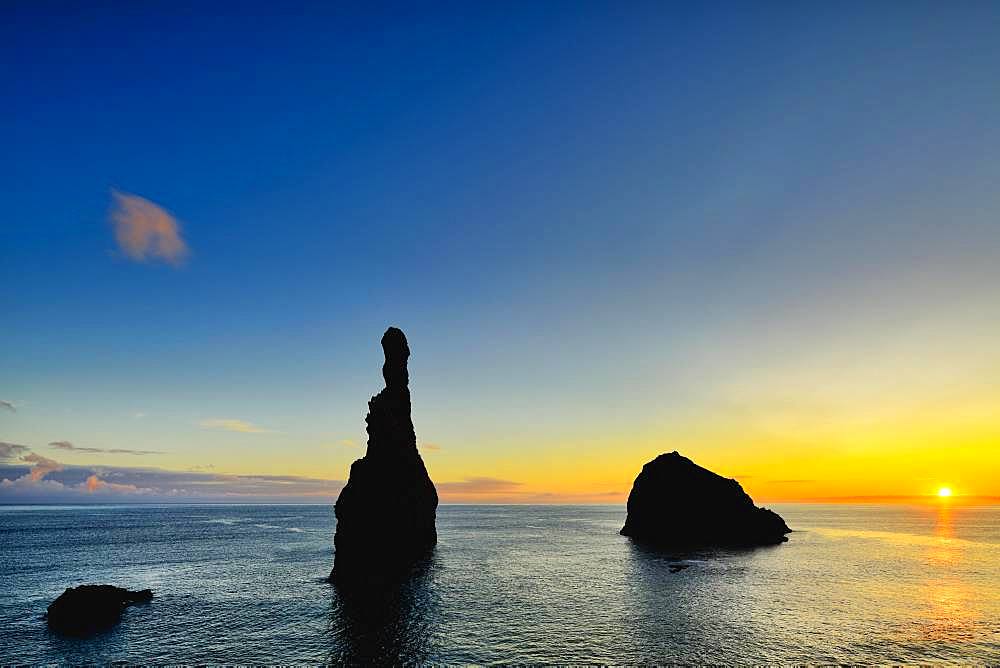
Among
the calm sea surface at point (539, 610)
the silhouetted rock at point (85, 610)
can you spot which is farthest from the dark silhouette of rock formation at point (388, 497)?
the silhouetted rock at point (85, 610)

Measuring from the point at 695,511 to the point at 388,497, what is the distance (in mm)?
74830

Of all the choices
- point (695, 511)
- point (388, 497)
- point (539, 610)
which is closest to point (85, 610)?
point (388, 497)

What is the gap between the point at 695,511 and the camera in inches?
5017

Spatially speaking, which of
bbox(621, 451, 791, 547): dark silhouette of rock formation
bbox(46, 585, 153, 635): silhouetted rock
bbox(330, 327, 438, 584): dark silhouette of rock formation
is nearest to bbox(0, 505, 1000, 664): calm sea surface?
bbox(46, 585, 153, 635): silhouetted rock

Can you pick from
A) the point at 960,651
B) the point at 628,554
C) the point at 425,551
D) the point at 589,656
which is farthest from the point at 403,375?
the point at 960,651

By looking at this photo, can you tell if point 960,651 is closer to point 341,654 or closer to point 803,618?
point 803,618

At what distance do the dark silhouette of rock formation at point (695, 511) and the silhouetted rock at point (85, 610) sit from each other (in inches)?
4020

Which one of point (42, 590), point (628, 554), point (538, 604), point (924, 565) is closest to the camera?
point (538, 604)

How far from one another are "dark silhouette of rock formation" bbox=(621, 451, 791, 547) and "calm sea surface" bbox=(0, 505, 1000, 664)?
21274 mm

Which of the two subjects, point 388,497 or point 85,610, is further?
point 388,497

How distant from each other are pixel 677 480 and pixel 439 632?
9455 centimetres

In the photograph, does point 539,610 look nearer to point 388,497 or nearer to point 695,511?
point 388,497

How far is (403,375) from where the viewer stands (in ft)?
356

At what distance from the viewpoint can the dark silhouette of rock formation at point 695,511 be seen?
125775 mm
